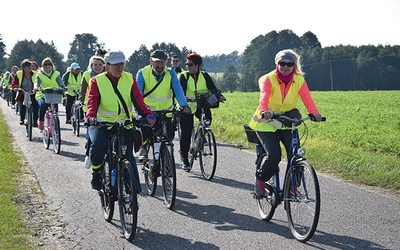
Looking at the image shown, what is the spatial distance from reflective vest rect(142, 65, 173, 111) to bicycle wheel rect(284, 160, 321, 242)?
117 inches

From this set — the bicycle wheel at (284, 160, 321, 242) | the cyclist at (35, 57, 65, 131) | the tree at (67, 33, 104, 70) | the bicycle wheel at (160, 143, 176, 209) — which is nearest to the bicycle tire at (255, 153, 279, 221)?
the bicycle wheel at (284, 160, 321, 242)

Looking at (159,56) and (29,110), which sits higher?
(159,56)

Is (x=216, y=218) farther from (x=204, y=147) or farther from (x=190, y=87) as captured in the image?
(x=190, y=87)

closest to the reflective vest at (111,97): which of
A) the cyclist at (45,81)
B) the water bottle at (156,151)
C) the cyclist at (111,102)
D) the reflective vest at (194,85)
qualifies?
the cyclist at (111,102)

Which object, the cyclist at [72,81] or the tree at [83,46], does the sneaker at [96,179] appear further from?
the tree at [83,46]

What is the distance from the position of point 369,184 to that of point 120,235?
184 inches

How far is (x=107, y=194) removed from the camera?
22.9ft

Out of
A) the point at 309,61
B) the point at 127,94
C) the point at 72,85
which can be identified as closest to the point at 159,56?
the point at 127,94

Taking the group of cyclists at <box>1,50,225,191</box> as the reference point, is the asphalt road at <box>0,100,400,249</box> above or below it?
below

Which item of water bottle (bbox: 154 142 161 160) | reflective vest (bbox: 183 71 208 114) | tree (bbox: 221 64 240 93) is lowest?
water bottle (bbox: 154 142 161 160)

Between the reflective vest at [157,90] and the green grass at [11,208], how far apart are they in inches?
95.3

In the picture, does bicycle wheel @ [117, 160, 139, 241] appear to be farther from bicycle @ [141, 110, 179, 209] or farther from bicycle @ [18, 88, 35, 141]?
bicycle @ [18, 88, 35, 141]

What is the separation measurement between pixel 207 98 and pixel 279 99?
3.94 metres

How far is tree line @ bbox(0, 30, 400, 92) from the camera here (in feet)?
316
